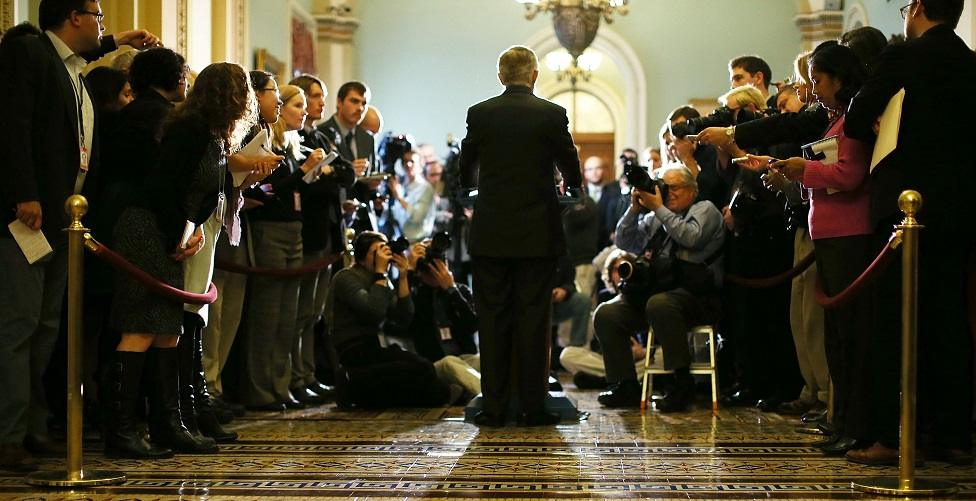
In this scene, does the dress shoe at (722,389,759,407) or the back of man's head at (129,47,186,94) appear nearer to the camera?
the back of man's head at (129,47,186,94)

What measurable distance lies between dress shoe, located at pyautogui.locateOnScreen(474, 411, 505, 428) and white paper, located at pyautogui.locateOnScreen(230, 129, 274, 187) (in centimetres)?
156

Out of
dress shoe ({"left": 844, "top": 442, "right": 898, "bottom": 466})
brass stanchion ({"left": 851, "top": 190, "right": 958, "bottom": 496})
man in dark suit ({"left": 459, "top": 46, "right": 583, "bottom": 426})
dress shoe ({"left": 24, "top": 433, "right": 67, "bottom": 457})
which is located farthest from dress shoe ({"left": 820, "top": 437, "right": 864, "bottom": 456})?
dress shoe ({"left": 24, "top": 433, "right": 67, "bottom": 457})

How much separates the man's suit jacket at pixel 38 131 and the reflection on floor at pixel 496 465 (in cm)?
93

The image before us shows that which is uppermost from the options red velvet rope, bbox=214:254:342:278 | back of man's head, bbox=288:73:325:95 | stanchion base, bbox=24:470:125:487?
back of man's head, bbox=288:73:325:95

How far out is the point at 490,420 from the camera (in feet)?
19.4

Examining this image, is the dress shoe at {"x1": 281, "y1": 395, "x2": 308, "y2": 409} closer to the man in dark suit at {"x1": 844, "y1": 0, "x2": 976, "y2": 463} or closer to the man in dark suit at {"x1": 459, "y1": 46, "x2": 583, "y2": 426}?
the man in dark suit at {"x1": 459, "y1": 46, "x2": 583, "y2": 426}

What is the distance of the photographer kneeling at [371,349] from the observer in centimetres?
659

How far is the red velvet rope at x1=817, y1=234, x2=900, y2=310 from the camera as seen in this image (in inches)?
165

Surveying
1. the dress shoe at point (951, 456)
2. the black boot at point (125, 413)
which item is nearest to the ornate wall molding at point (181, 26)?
the black boot at point (125, 413)

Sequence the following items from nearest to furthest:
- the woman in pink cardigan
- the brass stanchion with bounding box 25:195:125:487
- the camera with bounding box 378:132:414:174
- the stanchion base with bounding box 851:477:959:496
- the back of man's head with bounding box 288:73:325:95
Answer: the stanchion base with bounding box 851:477:959:496
the brass stanchion with bounding box 25:195:125:487
the woman in pink cardigan
the back of man's head with bounding box 288:73:325:95
the camera with bounding box 378:132:414:174

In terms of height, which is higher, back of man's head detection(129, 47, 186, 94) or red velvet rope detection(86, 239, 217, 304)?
back of man's head detection(129, 47, 186, 94)

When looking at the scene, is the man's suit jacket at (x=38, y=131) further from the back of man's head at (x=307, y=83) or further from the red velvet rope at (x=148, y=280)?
the back of man's head at (x=307, y=83)

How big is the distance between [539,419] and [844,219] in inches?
68.7

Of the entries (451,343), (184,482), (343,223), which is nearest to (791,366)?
(451,343)
